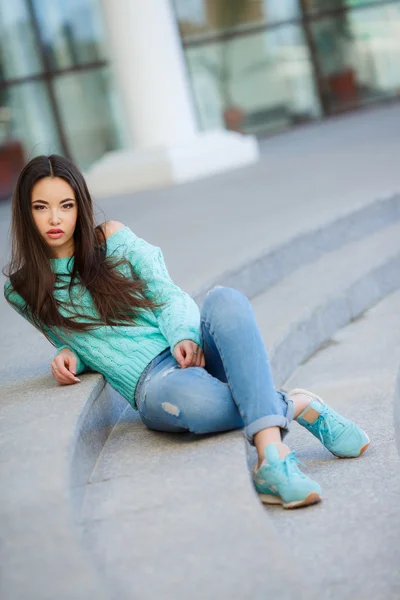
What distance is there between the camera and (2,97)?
472 inches

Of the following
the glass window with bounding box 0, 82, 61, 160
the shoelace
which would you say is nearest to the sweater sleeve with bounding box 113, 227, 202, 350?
the shoelace

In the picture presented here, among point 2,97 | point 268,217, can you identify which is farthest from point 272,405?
point 2,97

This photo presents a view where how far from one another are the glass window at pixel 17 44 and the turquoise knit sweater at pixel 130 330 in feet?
31.6

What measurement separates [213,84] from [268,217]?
7.09 metres

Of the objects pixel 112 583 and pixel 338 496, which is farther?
pixel 338 496

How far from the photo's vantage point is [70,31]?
1203 centimetres

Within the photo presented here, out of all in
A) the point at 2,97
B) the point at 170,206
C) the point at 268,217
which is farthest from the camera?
the point at 2,97

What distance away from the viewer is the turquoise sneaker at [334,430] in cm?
279

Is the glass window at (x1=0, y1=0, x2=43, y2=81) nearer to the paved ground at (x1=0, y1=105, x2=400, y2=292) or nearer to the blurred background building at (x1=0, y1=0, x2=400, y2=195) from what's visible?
the blurred background building at (x1=0, y1=0, x2=400, y2=195)

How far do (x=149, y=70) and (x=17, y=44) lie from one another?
3685 mm

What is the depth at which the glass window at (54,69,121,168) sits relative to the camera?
12148mm

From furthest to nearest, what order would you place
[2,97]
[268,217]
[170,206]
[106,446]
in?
[2,97] < [170,206] < [268,217] < [106,446]

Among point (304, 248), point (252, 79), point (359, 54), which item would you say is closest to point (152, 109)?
point (252, 79)

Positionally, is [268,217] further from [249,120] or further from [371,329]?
[249,120]
